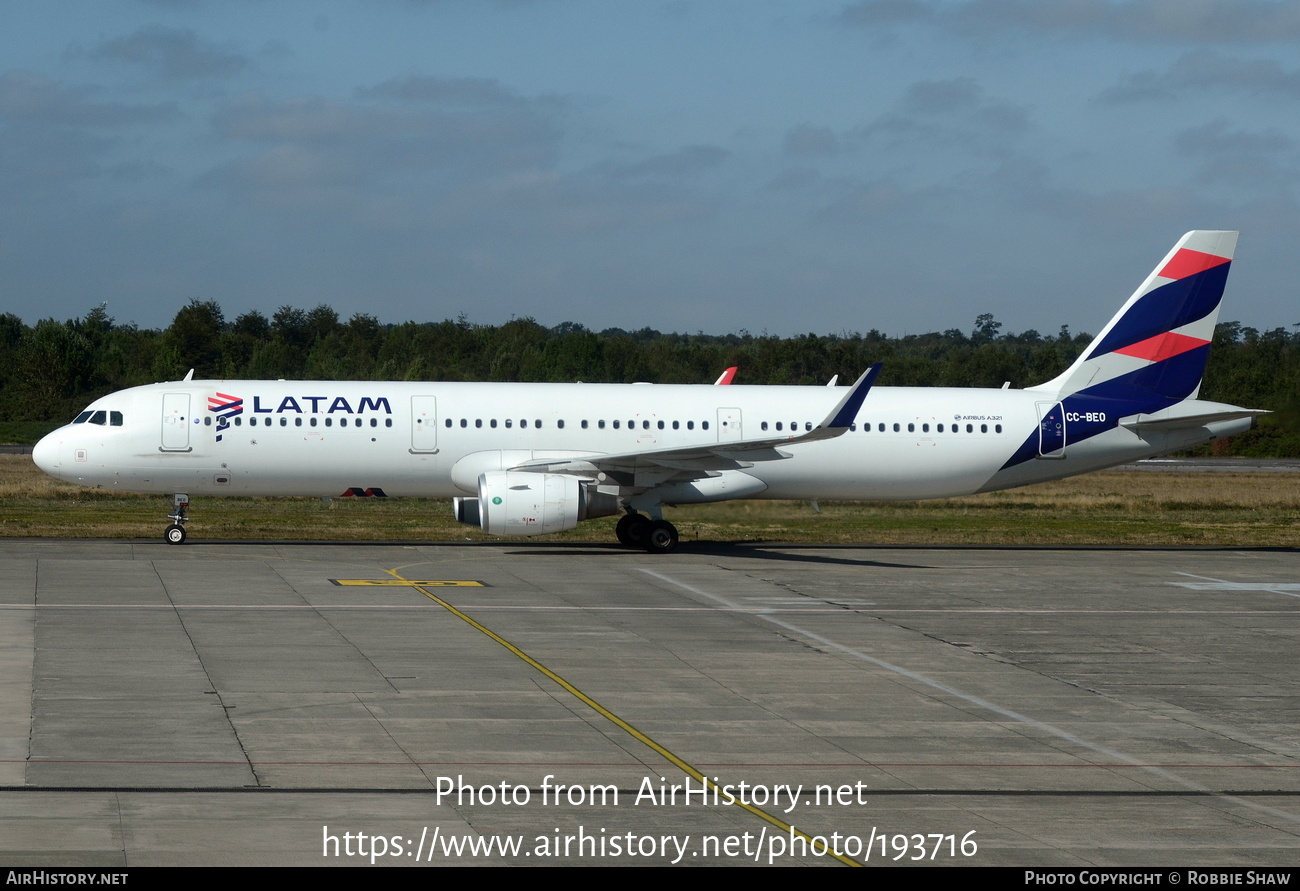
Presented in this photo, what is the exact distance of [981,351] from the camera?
4488 inches

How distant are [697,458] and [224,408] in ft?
34.3

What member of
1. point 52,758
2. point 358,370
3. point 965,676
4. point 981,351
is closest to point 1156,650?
point 965,676

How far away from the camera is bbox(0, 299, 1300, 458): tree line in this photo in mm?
Answer: 90875

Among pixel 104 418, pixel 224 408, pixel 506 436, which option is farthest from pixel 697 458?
pixel 104 418

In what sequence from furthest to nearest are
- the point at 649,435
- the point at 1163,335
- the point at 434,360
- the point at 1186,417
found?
the point at 434,360
the point at 1163,335
the point at 1186,417
the point at 649,435

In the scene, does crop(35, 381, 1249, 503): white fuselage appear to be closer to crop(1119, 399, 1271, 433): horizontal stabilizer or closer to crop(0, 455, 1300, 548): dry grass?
crop(1119, 399, 1271, 433): horizontal stabilizer

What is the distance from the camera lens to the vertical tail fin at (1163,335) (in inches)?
1351

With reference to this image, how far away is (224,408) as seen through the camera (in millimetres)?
31078

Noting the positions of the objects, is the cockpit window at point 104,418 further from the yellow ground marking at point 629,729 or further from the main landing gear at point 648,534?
the main landing gear at point 648,534

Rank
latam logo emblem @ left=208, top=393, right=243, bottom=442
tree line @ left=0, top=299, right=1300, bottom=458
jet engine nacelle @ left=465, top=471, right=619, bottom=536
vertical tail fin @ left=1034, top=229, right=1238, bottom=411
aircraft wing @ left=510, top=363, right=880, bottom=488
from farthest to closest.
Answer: tree line @ left=0, top=299, right=1300, bottom=458
vertical tail fin @ left=1034, top=229, right=1238, bottom=411
latam logo emblem @ left=208, top=393, right=243, bottom=442
aircraft wing @ left=510, top=363, right=880, bottom=488
jet engine nacelle @ left=465, top=471, right=619, bottom=536

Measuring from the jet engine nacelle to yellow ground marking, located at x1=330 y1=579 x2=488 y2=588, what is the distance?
11.5 ft

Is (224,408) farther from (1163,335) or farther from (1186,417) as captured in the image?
(1163,335)

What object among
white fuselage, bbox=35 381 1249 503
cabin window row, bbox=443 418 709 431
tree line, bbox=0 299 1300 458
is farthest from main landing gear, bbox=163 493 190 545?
tree line, bbox=0 299 1300 458

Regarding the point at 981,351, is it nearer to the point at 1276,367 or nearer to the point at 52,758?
the point at 1276,367
